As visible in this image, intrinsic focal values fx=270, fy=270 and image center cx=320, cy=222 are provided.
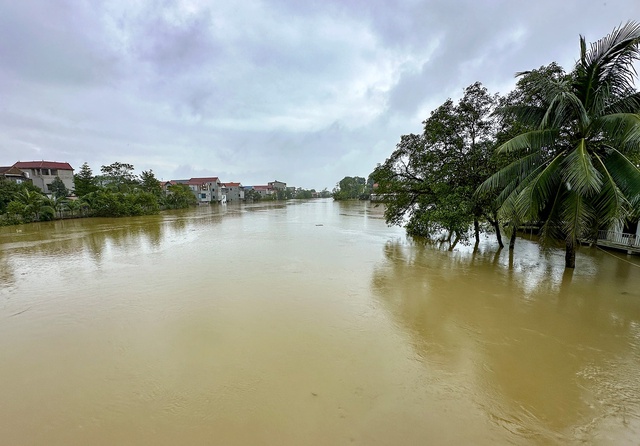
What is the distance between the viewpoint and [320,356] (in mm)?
4148

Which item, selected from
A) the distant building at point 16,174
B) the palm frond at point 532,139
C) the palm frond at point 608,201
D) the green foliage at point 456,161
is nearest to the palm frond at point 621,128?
the palm frond at point 608,201

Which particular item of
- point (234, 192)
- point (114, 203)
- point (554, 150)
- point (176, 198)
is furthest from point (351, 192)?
point (554, 150)

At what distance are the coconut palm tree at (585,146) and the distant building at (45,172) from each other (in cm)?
4811

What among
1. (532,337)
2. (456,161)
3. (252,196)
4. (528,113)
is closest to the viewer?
(532,337)

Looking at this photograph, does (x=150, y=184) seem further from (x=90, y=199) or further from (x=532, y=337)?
(x=532, y=337)

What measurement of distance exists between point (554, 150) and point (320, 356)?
9174mm

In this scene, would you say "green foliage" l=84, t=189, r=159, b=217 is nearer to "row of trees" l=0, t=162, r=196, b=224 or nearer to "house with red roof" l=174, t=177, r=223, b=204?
"row of trees" l=0, t=162, r=196, b=224

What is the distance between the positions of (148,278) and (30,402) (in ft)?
16.3

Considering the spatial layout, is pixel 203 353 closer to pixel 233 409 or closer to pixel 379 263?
pixel 233 409

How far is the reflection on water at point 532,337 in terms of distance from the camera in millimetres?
3053

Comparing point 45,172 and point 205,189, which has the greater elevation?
Answer: point 45,172

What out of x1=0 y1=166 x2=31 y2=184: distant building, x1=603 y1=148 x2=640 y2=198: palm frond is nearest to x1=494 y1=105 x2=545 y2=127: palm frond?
x1=603 y1=148 x2=640 y2=198: palm frond

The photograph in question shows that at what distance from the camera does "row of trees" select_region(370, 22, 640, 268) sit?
6289 millimetres

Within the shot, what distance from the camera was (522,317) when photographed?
5.41 m
